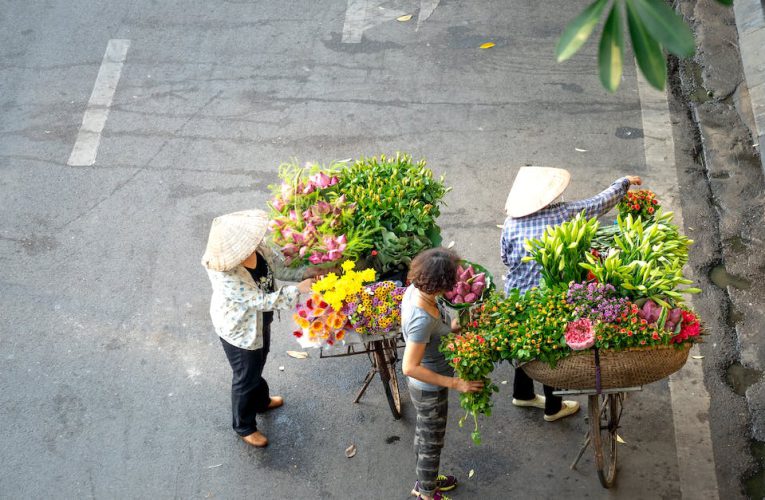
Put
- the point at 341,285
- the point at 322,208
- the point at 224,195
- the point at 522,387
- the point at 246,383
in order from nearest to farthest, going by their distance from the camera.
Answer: the point at 341,285
the point at 322,208
the point at 246,383
the point at 522,387
the point at 224,195

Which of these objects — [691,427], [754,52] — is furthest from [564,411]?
[754,52]

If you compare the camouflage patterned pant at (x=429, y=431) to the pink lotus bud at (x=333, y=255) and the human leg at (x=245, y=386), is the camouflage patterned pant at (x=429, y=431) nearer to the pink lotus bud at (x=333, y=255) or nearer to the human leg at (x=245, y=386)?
the pink lotus bud at (x=333, y=255)

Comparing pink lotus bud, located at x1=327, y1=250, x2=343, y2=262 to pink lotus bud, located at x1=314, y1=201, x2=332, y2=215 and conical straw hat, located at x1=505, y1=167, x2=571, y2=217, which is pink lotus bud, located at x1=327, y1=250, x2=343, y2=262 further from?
conical straw hat, located at x1=505, y1=167, x2=571, y2=217

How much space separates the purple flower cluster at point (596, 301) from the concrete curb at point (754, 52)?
3.72 m

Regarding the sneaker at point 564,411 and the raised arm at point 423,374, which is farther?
the sneaker at point 564,411

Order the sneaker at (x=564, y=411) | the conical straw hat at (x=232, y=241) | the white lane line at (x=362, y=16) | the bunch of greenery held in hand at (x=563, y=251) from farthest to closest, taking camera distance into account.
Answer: the white lane line at (x=362, y=16) → the sneaker at (x=564, y=411) → the conical straw hat at (x=232, y=241) → the bunch of greenery held in hand at (x=563, y=251)

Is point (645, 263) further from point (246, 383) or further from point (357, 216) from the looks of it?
point (246, 383)

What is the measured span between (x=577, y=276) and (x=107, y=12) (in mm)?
6665

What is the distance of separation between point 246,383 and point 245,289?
706 millimetres

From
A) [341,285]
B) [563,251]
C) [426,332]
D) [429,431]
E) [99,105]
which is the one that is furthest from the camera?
[99,105]

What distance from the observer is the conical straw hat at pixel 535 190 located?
4.63m

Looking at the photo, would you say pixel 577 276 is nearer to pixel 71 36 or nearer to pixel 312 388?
pixel 312 388

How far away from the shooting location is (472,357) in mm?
4000

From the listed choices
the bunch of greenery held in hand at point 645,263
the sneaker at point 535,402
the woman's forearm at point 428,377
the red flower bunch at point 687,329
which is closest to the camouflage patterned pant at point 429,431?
the woman's forearm at point 428,377
